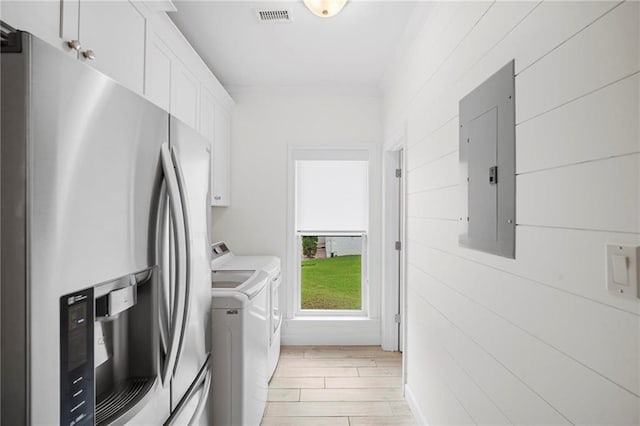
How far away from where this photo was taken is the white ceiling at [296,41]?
91.6 inches

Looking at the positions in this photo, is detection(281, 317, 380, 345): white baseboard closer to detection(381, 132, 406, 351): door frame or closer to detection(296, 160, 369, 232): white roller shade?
detection(381, 132, 406, 351): door frame

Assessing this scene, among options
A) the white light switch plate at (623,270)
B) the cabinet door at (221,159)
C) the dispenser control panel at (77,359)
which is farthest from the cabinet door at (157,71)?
the white light switch plate at (623,270)

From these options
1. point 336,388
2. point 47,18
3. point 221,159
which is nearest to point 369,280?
point 336,388

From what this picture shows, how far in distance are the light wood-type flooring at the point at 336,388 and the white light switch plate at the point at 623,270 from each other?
1964mm

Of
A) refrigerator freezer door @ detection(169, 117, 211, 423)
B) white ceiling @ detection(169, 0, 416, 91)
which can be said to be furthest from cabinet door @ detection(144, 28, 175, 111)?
refrigerator freezer door @ detection(169, 117, 211, 423)

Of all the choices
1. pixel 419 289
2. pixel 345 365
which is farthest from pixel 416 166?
pixel 345 365

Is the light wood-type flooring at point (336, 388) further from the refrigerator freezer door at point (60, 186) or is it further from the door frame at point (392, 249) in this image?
the refrigerator freezer door at point (60, 186)

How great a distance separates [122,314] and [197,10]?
2001 mm

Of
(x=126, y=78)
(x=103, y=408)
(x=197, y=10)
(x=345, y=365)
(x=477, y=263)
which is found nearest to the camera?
(x=103, y=408)

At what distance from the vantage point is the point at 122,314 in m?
1.03

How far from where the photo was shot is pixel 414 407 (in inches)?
96.3

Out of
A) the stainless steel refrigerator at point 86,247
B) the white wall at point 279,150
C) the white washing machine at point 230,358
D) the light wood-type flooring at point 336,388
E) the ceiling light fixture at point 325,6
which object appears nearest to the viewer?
the stainless steel refrigerator at point 86,247

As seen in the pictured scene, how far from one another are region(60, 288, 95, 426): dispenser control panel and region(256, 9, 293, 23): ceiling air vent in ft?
6.88

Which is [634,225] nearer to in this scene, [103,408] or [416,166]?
[103,408]
